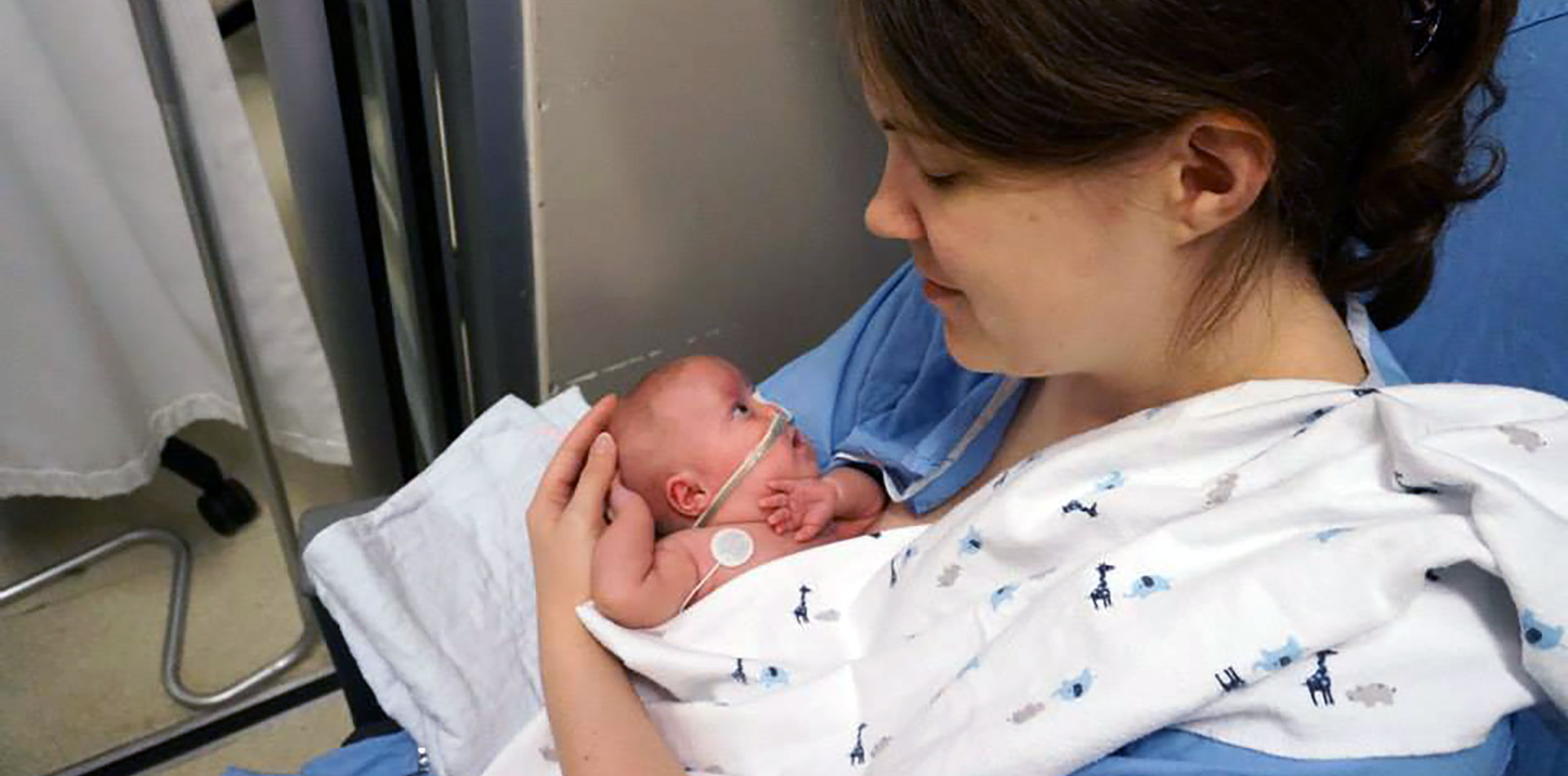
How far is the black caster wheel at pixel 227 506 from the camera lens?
1834 millimetres

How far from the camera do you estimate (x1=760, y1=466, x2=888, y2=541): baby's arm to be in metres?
1.07

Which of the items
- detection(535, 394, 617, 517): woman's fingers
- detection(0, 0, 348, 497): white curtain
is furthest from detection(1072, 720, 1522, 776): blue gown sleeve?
detection(0, 0, 348, 497): white curtain

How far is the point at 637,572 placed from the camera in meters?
0.97

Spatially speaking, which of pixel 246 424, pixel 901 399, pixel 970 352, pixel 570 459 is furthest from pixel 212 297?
pixel 970 352

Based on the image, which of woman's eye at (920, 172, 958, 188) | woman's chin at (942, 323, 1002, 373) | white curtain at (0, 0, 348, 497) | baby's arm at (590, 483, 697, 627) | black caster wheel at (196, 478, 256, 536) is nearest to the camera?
woman's eye at (920, 172, 958, 188)

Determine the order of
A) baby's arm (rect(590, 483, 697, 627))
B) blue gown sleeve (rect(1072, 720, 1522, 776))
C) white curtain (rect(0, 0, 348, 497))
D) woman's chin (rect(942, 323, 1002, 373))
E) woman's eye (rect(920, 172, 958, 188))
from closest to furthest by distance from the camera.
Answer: blue gown sleeve (rect(1072, 720, 1522, 776))
woman's eye (rect(920, 172, 958, 188))
woman's chin (rect(942, 323, 1002, 373))
baby's arm (rect(590, 483, 697, 627))
white curtain (rect(0, 0, 348, 497))

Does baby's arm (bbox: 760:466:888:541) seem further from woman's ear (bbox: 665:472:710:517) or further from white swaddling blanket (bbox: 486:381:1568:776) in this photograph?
white swaddling blanket (bbox: 486:381:1568:776)

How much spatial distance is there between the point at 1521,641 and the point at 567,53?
814mm

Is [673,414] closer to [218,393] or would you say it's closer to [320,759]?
[320,759]

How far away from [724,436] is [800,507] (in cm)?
9

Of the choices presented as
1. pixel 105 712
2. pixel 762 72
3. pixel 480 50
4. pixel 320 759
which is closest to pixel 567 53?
pixel 480 50

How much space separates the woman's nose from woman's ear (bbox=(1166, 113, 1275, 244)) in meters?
0.16

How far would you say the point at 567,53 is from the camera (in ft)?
3.49

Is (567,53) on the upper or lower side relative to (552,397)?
upper
